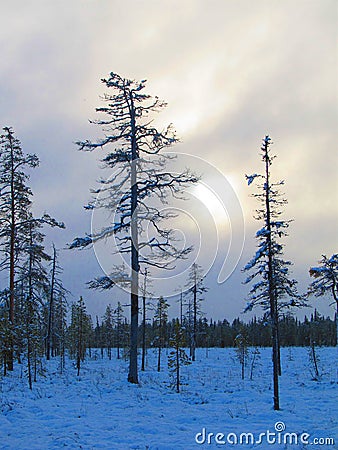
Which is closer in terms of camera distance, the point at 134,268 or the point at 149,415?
the point at 149,415

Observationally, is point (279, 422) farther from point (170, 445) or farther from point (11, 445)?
point (11, 445)

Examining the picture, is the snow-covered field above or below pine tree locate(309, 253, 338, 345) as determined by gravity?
below

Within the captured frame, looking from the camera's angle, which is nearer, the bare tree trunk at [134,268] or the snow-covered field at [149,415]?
the snow-covered field at [149,415]

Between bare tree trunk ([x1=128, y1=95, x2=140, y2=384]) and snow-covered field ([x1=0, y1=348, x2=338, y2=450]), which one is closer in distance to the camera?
snow-covered field ([x1=0, y1=348, x2=338, y2=450])

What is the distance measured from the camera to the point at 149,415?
12.8m

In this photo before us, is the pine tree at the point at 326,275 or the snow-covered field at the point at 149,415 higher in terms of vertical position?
the pine tree at the point at 326,275

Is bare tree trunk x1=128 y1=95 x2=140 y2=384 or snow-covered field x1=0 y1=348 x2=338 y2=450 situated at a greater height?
bare tree trunk x1=128 y1=95 x2=140 y2=384

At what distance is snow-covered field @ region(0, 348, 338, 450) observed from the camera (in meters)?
9.83

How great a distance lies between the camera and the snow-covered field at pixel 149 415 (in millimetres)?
9828

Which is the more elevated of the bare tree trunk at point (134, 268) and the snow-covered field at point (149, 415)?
the bare tree trunk at point (134, 268)

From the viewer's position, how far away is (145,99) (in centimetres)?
1920

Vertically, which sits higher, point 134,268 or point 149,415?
point 134,268

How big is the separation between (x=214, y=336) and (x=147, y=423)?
280 ft

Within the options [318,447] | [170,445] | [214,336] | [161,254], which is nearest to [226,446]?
[170,445]
